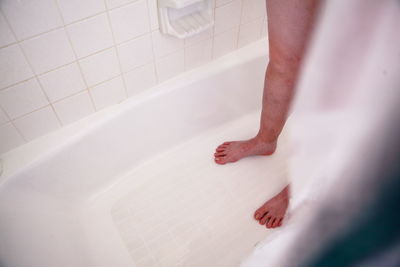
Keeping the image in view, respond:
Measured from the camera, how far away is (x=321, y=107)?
0.21m

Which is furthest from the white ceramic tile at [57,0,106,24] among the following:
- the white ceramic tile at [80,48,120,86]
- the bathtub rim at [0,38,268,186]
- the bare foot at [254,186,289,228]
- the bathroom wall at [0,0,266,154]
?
the bare foot at [254,186,289,228]

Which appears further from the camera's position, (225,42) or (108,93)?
(225,42)

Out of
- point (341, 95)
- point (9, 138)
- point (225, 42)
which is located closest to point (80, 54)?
point (9, 138)

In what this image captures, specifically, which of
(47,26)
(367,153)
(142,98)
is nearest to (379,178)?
(367,153)

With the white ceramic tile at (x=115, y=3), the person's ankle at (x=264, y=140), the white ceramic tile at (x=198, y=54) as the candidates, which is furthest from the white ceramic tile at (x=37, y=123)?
the person's ankle at (x=264, y=140)

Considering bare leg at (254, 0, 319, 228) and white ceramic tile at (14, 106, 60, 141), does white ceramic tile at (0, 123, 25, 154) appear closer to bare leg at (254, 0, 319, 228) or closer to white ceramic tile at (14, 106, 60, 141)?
white ceramic tile at (14, 106, 60, 141)

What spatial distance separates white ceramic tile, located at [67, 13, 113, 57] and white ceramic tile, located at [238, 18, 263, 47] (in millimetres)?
512

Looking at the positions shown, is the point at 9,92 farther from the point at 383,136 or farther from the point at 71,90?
the point at 383,136

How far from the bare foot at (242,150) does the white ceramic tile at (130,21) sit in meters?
0.55

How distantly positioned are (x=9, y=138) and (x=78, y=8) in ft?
1.36

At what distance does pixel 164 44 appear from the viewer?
928 millimetres

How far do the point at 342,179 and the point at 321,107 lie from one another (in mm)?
53

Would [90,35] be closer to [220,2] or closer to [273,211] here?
[220,2]

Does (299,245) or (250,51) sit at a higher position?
(250,51)
